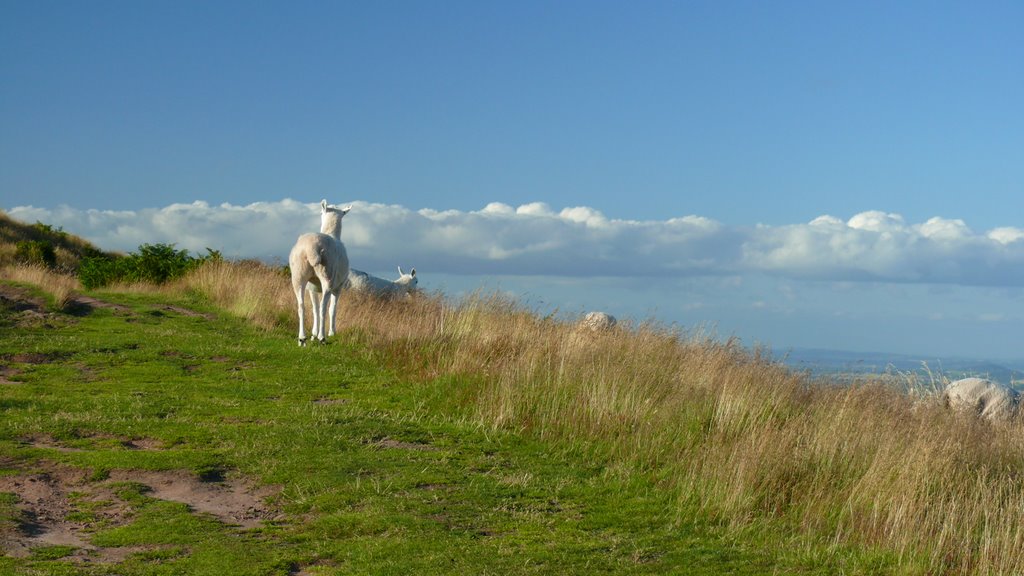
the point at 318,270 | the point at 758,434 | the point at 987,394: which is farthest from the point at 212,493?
the point at 987,394

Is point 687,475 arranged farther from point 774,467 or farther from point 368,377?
point 368,377

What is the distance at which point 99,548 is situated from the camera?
8578 mm

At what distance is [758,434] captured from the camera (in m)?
11.9

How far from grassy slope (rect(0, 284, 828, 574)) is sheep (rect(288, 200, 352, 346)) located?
2918 mm

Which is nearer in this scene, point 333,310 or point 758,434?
point 758,434

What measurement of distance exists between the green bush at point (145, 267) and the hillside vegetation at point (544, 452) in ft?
48.9

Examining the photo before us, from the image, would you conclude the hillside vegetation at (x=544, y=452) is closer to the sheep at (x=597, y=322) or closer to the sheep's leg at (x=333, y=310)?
the sheep at (x=597, y=322)

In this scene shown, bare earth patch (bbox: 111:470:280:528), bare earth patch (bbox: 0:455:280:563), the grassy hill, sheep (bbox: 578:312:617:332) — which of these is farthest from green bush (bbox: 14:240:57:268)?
bare earth patch (bbox: 111:470:280:528)

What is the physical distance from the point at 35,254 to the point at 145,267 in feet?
34.5

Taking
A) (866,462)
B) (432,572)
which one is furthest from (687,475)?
(432,572)

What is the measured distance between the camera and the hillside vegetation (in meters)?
8.86

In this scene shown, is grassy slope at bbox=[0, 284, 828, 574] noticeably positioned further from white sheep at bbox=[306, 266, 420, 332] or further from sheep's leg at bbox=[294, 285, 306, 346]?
white sheep at bbox=[306, 266, 420, 332]

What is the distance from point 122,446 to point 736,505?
23.8 feet

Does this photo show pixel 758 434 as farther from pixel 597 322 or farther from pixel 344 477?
pixel 597 322
